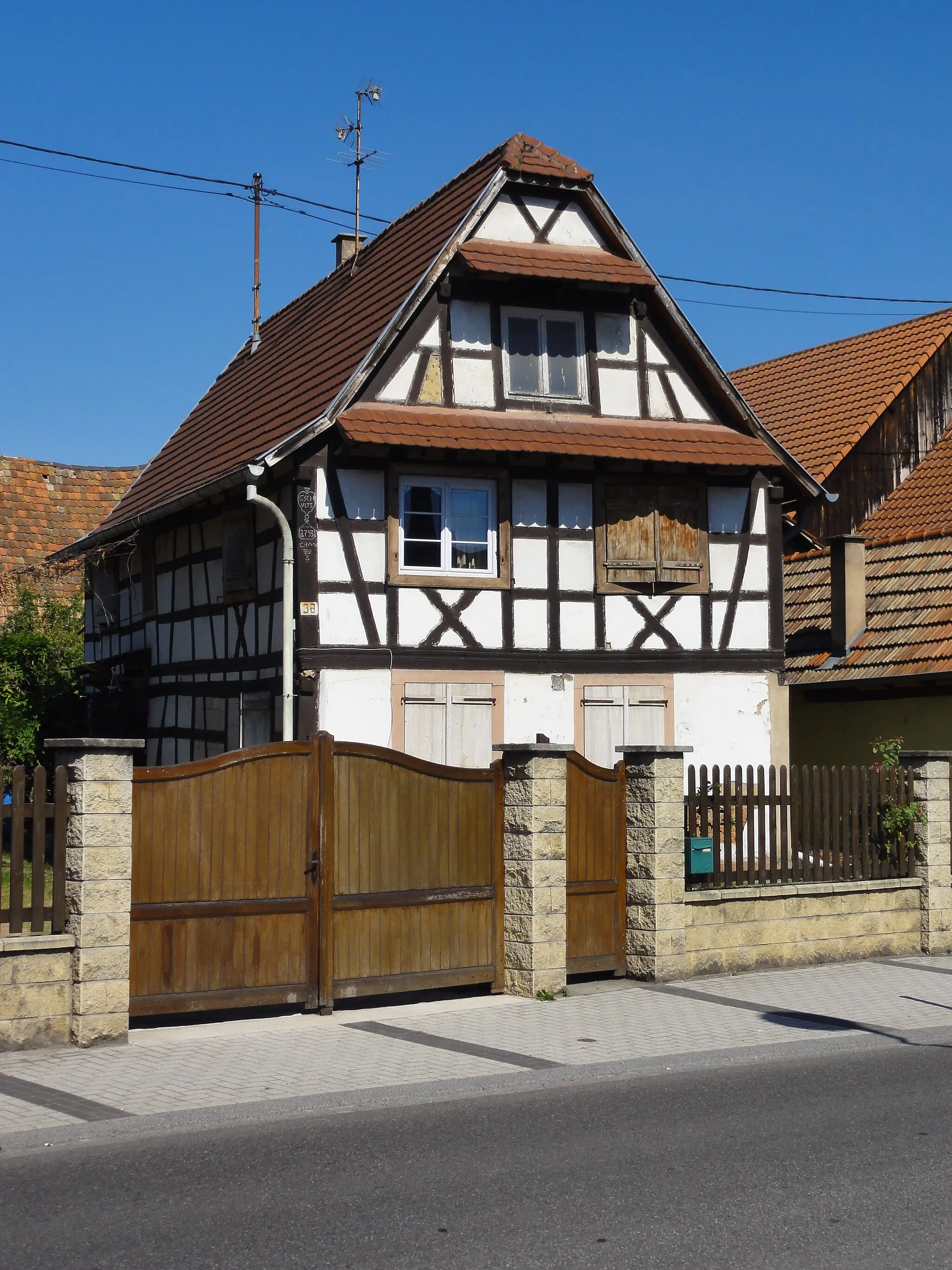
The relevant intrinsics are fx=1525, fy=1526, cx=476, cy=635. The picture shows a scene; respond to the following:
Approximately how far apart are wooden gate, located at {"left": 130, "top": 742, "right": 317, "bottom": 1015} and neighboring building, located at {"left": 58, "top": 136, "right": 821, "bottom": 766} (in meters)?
6.55

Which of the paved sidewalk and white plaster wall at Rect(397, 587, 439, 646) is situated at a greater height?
white plaster wall at Rect(397, 587, 439, 646)

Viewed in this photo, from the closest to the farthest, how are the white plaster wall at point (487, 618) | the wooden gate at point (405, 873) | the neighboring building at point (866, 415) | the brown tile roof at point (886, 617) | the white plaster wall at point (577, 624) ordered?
1. the wooden gate at point (405, 873)
2. the white plaster wall at point (487, 618)
3. the white plaster wall at point (577, 624)
4. the brown tile roof at point (886, 617)
5. the neighboring building at point (866, 415)

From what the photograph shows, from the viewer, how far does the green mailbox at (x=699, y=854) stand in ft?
44.3

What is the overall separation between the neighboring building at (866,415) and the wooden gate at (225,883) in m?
16.0

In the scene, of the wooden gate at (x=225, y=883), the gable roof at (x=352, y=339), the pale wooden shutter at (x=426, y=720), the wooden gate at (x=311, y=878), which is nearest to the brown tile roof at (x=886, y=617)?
the gable roof at (x=352, y=339)

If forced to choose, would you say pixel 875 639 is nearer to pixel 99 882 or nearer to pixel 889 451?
pixel 889 451

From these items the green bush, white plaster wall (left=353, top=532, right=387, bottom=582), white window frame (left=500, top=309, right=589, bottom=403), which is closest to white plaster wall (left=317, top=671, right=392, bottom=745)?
white plaster wall (left=353, top=532, right=387, bottom=582)

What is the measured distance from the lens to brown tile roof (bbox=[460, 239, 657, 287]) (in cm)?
1880

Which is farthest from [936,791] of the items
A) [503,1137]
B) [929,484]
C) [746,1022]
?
[929,484]

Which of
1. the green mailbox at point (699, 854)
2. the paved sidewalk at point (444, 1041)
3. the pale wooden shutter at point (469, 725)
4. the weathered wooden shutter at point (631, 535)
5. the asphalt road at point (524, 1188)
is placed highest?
the weathered wooden shutter at point (631, 535)

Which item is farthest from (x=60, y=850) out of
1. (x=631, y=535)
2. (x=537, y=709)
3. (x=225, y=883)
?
(x=631, y=535)

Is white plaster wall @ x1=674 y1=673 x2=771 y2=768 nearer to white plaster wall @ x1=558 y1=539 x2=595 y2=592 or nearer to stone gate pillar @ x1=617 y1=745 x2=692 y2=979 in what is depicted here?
white plaster wall @ x1=558 y1=539 x2=595 y2=592

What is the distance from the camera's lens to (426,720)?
18.6 m

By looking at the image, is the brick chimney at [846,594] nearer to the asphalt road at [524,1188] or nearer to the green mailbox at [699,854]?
the green mailbox at [699,854]
